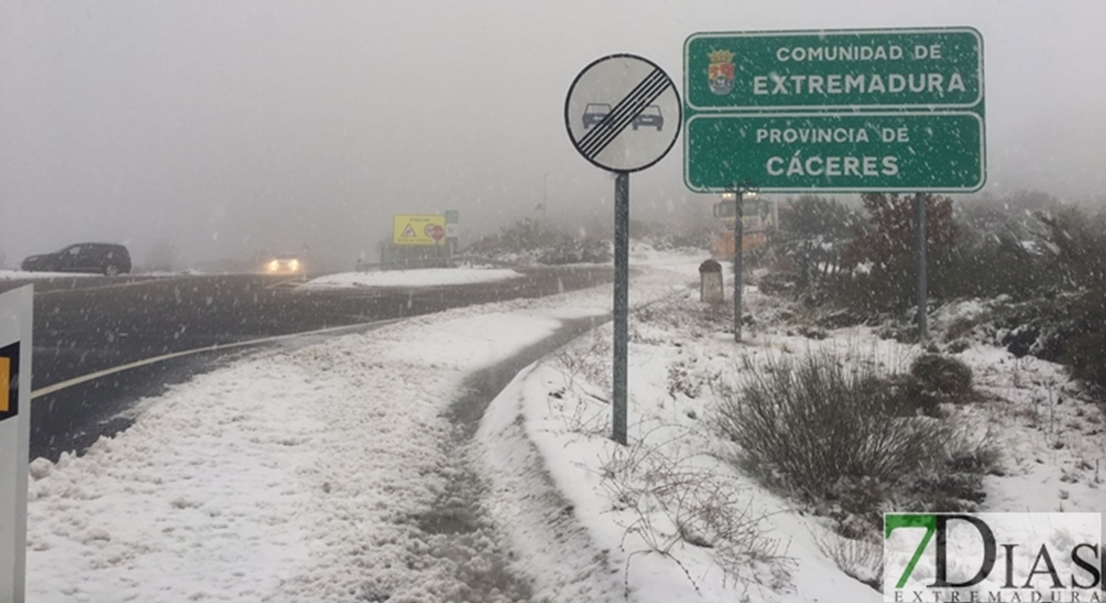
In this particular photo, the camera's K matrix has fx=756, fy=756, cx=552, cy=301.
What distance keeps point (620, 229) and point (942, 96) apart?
7.54 meters

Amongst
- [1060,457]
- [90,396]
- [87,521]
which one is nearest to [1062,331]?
[1060,457]

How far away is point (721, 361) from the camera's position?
10844mm

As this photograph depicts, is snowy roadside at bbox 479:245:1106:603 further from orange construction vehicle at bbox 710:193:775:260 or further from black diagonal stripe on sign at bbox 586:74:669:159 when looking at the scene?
orange construction vehicle at bbox 710:193:775:260

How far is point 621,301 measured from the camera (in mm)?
5590

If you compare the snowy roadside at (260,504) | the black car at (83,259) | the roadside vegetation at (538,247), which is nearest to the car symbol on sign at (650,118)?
the snowy roadside at (260,504)

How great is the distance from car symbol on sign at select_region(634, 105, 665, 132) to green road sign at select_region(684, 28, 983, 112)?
19.9ft

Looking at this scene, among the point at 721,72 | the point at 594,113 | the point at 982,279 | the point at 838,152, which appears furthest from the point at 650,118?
the point at 982,279

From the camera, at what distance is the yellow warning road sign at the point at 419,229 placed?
6047 cm

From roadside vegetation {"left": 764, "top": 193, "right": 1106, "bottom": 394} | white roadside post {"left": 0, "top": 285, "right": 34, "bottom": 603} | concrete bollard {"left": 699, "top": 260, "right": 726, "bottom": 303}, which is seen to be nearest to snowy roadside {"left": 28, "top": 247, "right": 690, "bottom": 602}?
white roadside post {"left": 0, "top": 285, "right": 34, "bottom": 603}

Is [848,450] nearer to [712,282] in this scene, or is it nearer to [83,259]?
[712,282]

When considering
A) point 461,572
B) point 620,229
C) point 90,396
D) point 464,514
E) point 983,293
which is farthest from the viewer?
point 983,293

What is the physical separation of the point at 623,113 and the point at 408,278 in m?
26.1

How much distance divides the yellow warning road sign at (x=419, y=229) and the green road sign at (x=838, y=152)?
1990 inches

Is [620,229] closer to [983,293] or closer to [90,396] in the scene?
[90,396]
